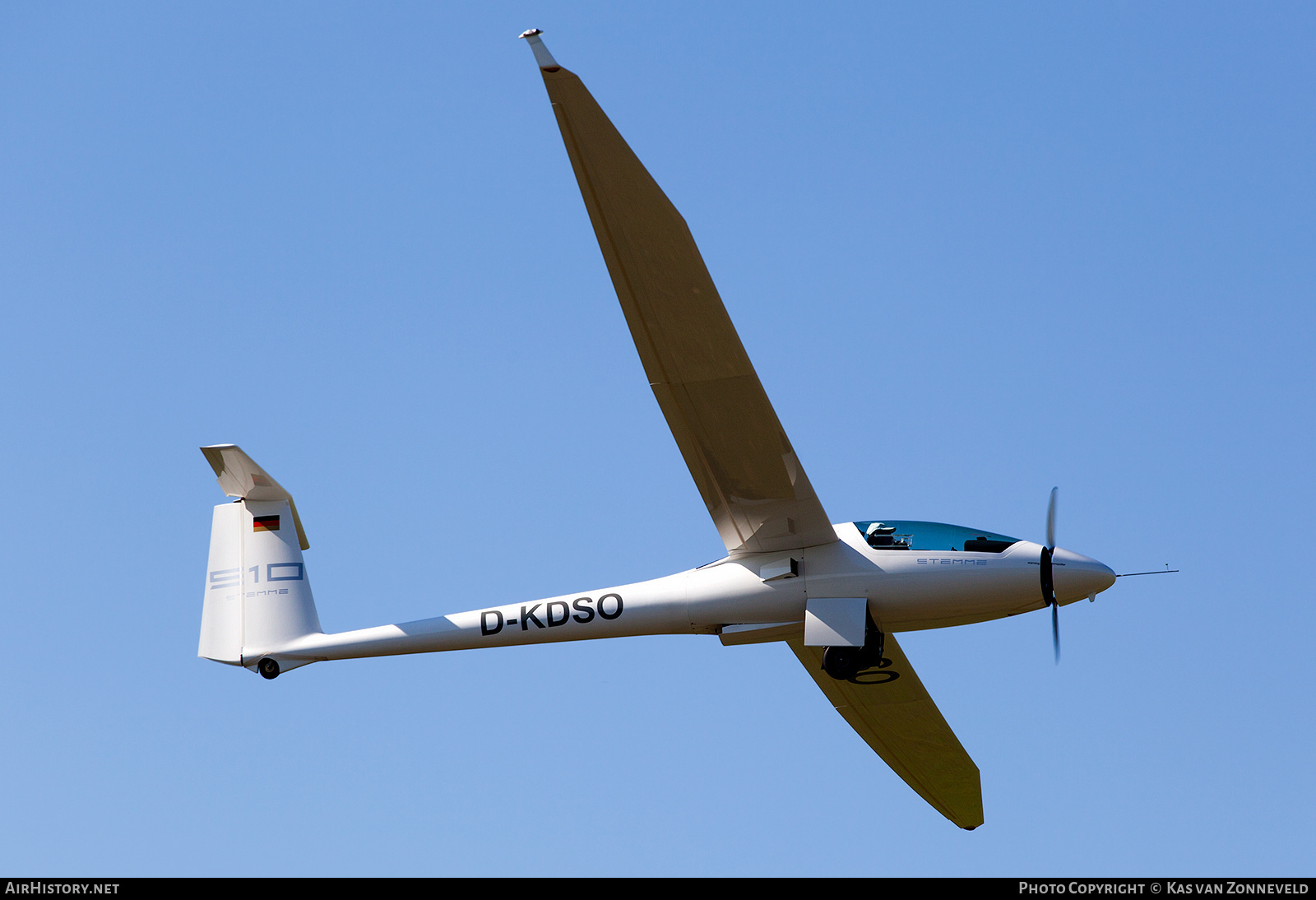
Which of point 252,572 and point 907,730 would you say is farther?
point 907,730

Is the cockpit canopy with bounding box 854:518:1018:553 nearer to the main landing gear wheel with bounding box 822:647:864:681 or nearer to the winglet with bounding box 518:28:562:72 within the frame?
the main landing gear wheel with bounding box 822:647:864:681

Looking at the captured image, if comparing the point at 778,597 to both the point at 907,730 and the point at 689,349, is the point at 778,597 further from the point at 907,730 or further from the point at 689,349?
the point at 907,730

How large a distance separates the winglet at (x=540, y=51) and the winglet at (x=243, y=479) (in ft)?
28.9

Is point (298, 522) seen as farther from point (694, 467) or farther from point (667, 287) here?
point (667, 287)

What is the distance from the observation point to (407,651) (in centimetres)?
1516

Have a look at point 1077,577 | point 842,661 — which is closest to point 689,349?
point 842,661

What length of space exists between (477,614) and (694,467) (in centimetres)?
340

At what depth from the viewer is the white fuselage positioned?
45.4 feet

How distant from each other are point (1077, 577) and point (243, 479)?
1095 centimetres

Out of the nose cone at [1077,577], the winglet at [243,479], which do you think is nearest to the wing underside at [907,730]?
the nose cone at [1077,577]

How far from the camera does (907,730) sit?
17703 millimetres

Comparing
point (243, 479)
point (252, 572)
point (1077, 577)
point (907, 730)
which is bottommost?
point (907, 730)

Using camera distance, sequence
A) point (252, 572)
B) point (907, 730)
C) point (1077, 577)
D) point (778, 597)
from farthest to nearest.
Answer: point (907, 730)
point (252, 572)
point (778, 597)
point (1077, 577)
